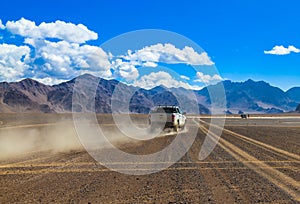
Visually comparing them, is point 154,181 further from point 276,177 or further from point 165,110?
point 165,110

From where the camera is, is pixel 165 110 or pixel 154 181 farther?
pixel 165 110

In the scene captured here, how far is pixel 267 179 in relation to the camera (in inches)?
342

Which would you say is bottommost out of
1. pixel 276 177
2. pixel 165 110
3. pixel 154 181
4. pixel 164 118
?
pixel 276 177

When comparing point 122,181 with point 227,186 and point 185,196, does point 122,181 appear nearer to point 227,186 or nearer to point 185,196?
point 185,196

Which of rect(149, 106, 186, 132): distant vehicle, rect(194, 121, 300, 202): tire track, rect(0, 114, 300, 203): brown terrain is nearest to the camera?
rect(0, 114, 300, 203): brown terrain

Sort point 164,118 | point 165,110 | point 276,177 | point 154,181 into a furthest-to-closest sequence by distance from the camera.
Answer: point 165,110 < point 164,118 < point 276,177 < point 154,181

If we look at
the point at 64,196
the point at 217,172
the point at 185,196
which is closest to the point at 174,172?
the point at 217,172

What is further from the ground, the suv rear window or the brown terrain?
the suv rear window

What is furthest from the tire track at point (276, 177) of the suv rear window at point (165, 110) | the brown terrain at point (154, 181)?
the suv rear window at point (165, 110)

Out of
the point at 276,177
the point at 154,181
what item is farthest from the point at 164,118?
the point at 154,181

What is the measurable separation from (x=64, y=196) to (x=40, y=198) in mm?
470

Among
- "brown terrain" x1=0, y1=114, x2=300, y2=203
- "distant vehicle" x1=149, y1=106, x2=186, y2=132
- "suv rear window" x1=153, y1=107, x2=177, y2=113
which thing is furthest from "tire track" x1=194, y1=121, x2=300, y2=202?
"suv rear window" x1=153, y1=107, x2=177, y2=113

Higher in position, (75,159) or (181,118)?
(181,118)

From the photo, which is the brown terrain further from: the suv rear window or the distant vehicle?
the suv rear window
